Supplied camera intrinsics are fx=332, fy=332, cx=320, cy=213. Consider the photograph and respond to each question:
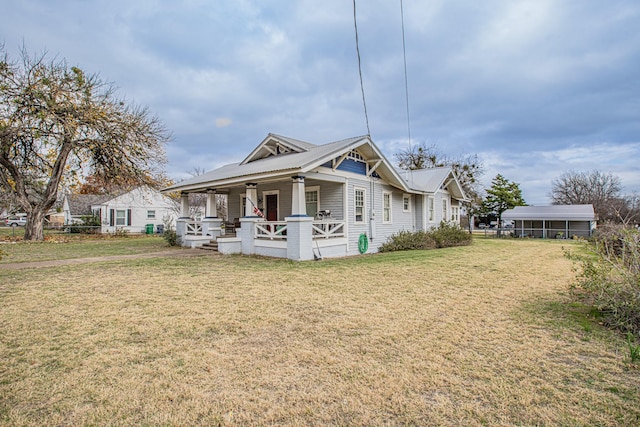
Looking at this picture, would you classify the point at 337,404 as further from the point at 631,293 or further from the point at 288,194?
the point at 288,194

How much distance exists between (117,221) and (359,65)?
3056 centimetres

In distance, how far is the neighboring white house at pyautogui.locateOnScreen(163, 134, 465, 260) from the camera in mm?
11656

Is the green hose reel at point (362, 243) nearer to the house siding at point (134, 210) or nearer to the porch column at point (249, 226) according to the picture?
the porch column at point (249, 226)

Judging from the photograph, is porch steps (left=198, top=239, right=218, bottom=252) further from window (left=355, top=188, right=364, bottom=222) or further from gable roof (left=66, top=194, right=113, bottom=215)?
gable roof (left=66, top=194, right=113, bottom=215)

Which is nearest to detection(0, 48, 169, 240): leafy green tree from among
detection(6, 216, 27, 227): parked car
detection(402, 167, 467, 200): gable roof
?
detection(402, 167, 467, 200): gable roof

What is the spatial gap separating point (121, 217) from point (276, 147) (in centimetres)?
2198

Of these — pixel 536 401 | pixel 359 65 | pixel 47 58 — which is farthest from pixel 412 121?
pixel 47 58

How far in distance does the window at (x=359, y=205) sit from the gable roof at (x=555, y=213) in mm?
20516

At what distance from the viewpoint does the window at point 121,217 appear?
30562 millimetres

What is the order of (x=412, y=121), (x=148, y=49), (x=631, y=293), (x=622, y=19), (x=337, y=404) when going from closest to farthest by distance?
(x=337, y=404) < (x=631, y=293) < (x=622, y=19) < (x=412, y=121) < (x=148, y=49)

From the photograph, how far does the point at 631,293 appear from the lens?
14.7 feet

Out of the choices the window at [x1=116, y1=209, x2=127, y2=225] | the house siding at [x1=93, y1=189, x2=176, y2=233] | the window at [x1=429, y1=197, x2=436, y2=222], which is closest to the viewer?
the window at [x1=429, y1=197, x2=436, y2=222]

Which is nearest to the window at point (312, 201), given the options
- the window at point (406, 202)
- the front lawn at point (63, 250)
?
the window at point (406, 202)

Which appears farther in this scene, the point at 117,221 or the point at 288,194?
the point at 117,221
